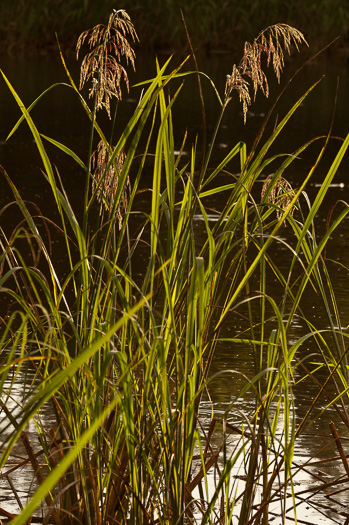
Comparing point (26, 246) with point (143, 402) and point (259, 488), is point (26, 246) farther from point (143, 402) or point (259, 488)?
point (143, 402)

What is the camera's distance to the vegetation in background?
11.7m

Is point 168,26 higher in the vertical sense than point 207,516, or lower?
higher

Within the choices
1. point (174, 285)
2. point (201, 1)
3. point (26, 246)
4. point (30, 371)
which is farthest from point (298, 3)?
point (174, 285)

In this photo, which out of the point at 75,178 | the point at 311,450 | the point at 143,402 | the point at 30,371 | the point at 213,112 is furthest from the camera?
the point at 213,112

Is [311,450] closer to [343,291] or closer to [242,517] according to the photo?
[242,517]

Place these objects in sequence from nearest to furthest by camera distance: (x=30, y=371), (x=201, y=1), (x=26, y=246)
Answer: (x=30, y=371)
(x=26, y=246)
(x=201, y=1)

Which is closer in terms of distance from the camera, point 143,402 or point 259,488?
point 143,402

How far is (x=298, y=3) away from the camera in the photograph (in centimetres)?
1217

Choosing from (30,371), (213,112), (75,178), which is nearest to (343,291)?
(30,371)

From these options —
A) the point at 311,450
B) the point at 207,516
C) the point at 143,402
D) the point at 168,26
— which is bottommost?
the point at 311,450

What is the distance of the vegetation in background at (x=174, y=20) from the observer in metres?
11.7

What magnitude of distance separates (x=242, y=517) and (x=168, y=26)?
36.2ft

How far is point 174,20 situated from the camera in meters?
11.9

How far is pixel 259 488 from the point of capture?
1.61m
